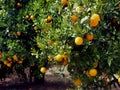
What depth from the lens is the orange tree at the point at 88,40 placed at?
10.4 feet

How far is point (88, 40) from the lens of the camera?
320 centimetres

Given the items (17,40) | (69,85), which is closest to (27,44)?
(17,40)

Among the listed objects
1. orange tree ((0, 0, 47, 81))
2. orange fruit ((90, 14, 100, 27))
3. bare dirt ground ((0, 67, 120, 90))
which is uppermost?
orange fruit ((90, 14, 100, 27))

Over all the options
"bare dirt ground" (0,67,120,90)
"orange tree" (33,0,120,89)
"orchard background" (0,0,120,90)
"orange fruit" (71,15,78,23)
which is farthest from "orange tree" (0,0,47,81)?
"orange fruit" (71,15,78,23)

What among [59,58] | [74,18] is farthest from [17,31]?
[74,18]

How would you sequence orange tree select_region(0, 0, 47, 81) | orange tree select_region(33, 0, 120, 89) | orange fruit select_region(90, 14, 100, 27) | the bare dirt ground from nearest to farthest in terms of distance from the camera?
orange fruit select_region(90, 14, 100, 27) → orange tree select_region(33, 0, 120, 89) → orange tree select_region(0, 0, 47, 81) → the bare dirt ground

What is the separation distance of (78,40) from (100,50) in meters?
0.32

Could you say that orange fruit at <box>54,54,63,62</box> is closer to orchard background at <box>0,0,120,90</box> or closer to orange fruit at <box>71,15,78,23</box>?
orchard background at <box>0,0,120,90</box>

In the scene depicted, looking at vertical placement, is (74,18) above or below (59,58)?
above

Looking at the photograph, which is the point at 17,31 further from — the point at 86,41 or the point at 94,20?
the point at 94,20

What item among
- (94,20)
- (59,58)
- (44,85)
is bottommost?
(44,85)

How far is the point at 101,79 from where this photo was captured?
3691mm

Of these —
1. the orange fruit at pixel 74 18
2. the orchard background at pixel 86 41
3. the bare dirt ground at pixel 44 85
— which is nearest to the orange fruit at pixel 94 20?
the orchard background at pixel 86 41

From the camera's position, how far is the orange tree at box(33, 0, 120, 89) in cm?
317
